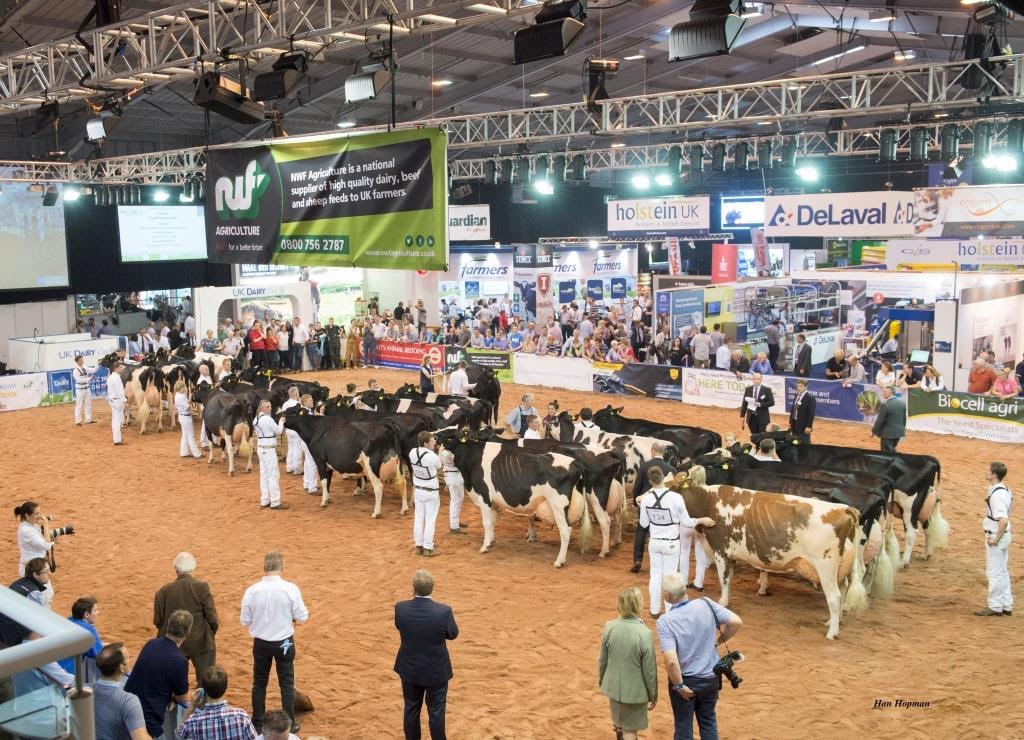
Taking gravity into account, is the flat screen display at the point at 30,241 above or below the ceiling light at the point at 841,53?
below

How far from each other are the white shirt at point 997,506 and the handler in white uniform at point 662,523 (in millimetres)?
2611

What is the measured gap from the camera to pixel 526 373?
22.9 m

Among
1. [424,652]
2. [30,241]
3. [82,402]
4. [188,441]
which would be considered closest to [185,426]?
[188,441]

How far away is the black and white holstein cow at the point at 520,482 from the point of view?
10.4m

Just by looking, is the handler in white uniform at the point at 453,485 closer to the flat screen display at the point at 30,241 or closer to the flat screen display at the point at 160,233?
the flat screen display at the point at 30,241

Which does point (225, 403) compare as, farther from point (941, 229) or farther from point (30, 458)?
point (941, 229)

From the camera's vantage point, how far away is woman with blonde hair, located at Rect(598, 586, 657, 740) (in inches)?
222

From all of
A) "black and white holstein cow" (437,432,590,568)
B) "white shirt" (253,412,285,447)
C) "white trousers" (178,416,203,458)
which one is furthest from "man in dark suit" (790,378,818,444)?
"white trousers" (178,416,203,458)

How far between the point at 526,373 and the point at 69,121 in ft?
51.1

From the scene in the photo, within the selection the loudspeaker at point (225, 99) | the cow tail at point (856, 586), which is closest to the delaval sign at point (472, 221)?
the loudspeaker at point (225, 99)

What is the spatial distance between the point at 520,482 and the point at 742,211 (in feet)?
73.9

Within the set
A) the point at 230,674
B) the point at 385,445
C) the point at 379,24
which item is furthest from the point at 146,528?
the point at 379,24

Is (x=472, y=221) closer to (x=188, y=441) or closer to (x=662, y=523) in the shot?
(x=188, y=441)

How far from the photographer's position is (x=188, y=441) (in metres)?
16.3
